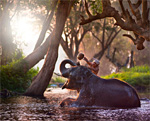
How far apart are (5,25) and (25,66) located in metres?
4.30

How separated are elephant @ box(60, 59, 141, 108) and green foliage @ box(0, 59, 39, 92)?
23.7 feet

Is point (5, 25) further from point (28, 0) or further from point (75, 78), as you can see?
→ point (75, 78)

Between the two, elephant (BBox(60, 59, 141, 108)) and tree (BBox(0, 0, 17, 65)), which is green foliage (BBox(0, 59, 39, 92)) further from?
elephant (BBox(60, 59, 141, 108))

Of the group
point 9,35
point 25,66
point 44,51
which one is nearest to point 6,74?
point 25,66

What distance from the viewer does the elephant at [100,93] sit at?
311 inches

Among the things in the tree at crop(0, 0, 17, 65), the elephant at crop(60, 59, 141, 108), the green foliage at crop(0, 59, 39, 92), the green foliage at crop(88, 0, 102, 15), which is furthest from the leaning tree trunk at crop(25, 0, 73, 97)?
the elephant at crop(60, 59, 141, 108)

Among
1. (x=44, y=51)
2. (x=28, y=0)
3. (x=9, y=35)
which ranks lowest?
(x=44, y=51)

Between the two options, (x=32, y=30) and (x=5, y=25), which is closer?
(x=5, y=25)

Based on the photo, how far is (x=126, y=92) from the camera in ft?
26.0

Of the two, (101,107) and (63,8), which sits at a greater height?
(63,8)

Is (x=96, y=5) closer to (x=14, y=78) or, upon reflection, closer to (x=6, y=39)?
(x=14, y=78)

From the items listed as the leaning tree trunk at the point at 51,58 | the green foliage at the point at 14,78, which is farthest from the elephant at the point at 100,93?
the green foliage at the point at 14,78

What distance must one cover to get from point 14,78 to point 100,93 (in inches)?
338

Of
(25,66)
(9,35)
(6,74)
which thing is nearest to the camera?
(6,74)
